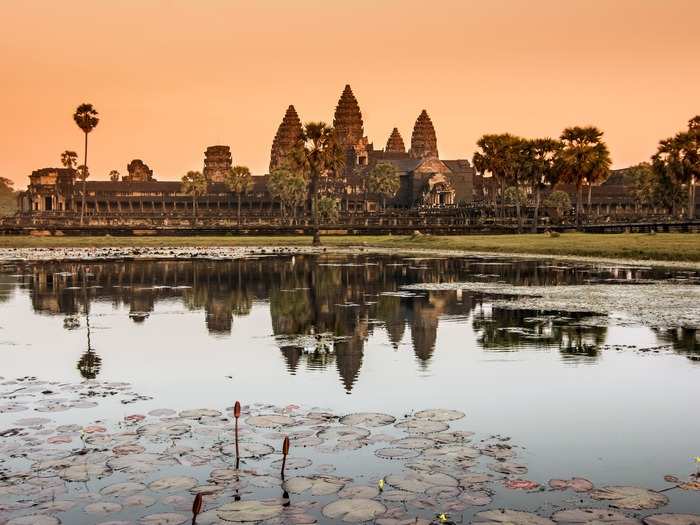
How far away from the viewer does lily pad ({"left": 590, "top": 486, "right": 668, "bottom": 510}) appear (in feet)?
24.9

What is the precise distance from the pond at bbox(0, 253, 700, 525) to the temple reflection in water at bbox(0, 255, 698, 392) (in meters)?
0.14

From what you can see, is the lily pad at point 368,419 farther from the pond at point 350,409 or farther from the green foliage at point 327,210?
the green foliage at point 327,210

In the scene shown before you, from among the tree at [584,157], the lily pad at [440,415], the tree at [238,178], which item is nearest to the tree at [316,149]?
the tree at [584,157]

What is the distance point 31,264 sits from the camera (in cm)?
4466

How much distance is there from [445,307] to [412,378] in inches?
399

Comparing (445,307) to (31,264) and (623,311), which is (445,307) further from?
(31,264)

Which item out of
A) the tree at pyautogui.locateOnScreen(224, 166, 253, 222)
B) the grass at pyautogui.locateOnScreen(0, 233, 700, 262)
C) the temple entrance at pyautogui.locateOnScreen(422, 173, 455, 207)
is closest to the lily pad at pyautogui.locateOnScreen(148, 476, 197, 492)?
the grass at pyautogui.locateOnScreen(0, 233, 700, 262)

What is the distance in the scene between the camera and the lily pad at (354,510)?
7289mm

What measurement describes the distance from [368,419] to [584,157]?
89502mm

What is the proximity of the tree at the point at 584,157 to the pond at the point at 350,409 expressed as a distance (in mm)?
72801

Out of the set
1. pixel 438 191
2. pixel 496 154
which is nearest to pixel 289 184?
pixel 438 191

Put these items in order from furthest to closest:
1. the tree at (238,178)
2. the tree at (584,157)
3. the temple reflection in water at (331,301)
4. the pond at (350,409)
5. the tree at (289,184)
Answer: the tree at (238,178)
the tree at (289,184)
the tree at (584,157)
the temple reflection in water at (331,301)
the pond at (350,409)

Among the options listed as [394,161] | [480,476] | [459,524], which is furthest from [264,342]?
[394,161]

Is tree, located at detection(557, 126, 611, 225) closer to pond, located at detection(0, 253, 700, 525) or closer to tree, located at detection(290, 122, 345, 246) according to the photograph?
tree, located at detection(290, 122, 345, 246)
